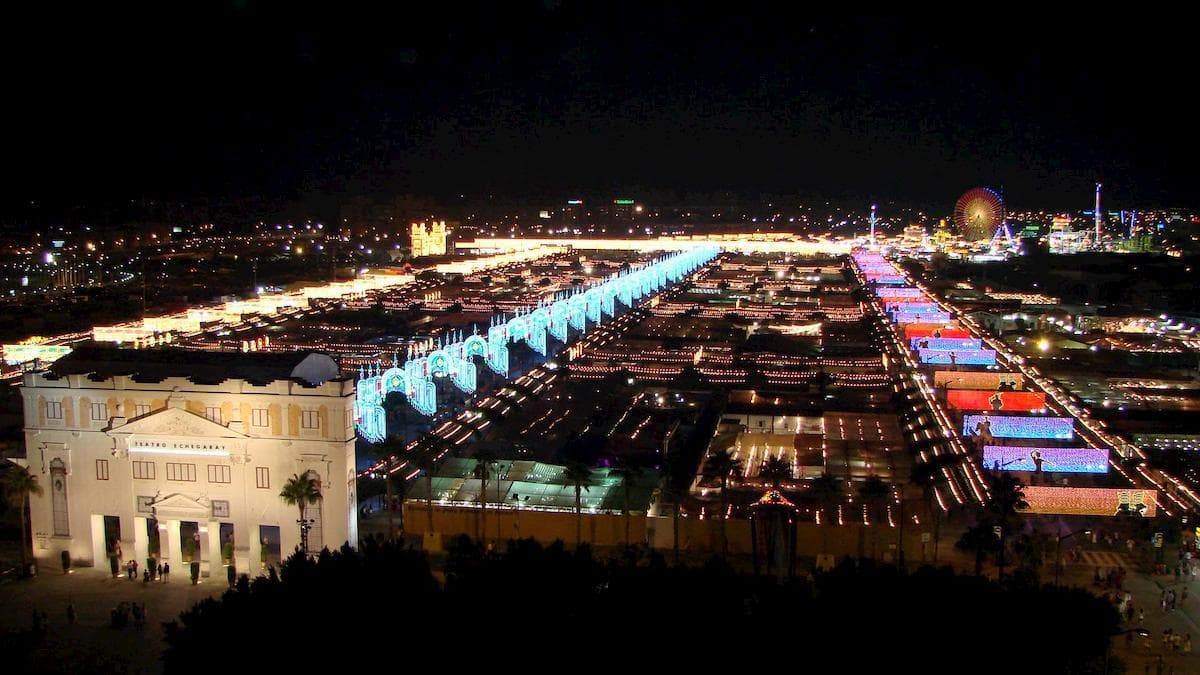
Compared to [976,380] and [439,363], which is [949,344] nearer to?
[976,380]

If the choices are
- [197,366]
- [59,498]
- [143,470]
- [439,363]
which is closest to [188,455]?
[143,470]

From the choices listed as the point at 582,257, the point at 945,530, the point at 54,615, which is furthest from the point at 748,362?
the point at 582,257

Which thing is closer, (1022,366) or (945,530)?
(945,530)

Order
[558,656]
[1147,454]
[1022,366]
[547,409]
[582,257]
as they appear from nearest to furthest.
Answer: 1. [558,656]
2. [1147,454]
3. [547,409]
4. [1022,366]
5. [582,257]

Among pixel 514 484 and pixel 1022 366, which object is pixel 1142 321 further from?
pixel 514 484

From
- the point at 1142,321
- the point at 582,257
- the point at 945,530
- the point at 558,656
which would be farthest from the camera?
the point at 582,257

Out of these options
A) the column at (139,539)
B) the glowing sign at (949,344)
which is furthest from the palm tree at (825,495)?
the glowing sign at (949,344)

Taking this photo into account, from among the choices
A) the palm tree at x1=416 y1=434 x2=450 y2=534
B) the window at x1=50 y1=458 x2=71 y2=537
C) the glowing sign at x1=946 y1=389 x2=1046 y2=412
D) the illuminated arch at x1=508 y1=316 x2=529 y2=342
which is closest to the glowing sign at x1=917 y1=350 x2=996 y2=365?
the glowing sign at x1=946 y1=389 x2=1046 y2=412
